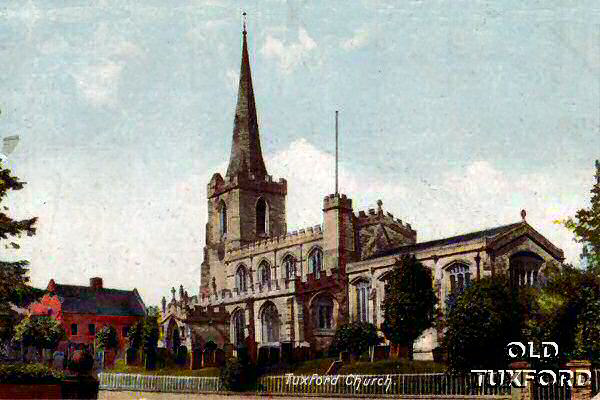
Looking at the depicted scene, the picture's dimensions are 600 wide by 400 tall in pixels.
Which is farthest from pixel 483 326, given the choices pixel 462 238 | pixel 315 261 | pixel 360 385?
pixel 315 261

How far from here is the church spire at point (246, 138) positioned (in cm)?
8012

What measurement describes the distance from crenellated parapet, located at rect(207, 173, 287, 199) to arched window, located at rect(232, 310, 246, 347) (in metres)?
19.0

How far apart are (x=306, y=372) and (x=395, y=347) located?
6270 millimetres

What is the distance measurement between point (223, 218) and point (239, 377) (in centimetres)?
4188

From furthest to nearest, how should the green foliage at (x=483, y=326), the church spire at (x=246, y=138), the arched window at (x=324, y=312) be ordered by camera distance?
1. the church spire at (x=246, y=138)
2. the arched window at (x=324, y=312)
3. the green foliage at (x=483, y=326)

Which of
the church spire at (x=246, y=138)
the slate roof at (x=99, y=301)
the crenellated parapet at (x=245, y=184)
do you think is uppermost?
the church spire at (x=246, y=138)

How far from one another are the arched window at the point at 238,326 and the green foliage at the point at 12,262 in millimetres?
27303

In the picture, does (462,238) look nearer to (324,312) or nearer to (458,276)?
(458,276)

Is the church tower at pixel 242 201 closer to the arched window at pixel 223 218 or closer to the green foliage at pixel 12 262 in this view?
the arched window at pixel 223 218

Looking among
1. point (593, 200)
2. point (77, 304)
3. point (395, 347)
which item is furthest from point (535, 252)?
point (77, 304)

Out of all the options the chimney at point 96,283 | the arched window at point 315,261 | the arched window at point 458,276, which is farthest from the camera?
the chimney at point 96,283

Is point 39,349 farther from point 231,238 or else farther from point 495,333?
point 495,333

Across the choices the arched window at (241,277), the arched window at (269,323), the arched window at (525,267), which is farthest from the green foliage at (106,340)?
the arched window at (525,267)

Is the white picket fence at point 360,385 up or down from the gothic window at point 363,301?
down
